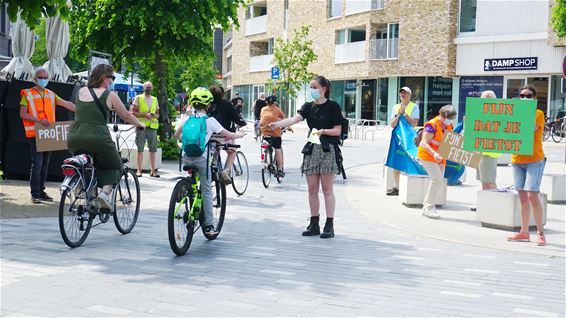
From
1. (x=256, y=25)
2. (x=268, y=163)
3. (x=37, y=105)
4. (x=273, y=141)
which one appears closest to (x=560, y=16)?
(x=273, y=141)

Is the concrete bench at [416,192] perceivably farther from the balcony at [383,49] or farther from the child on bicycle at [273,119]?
the balcony at [383,49]

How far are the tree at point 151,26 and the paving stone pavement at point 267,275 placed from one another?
8324 millimetres

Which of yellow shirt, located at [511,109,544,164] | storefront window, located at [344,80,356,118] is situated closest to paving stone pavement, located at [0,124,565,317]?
yellow shirt, located at [511,109,544,164]

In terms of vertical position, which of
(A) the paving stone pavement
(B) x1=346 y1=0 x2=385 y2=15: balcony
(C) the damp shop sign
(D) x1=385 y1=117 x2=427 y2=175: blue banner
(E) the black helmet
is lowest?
(A) the paving stone pavement

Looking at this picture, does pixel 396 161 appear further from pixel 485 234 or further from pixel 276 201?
pixel 485 234

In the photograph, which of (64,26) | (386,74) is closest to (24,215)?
(64,26)

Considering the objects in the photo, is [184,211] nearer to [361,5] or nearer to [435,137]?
[435,137]

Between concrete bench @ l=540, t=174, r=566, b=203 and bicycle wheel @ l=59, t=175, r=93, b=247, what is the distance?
8.29m

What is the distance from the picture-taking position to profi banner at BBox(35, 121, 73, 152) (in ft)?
34.1

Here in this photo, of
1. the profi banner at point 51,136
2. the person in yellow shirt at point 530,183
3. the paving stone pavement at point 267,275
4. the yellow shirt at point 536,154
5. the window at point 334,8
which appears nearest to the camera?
the paving stone pavement at point 267,275

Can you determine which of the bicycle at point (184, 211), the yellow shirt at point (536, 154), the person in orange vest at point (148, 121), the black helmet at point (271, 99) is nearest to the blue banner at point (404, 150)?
the black helmet at point (271, 99)

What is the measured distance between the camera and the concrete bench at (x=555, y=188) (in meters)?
13.0

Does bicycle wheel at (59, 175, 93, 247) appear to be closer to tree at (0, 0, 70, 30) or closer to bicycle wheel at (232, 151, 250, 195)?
tree at (0, 0, 70, 30)

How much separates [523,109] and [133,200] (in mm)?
4808
